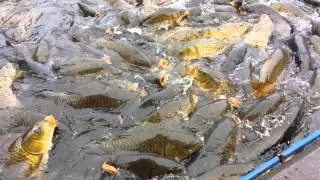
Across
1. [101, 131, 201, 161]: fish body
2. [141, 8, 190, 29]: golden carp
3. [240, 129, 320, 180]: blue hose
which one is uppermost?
[240, 129, 320, 180]: blue hose

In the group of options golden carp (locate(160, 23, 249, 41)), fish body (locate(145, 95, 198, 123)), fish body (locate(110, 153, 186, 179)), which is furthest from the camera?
golden carp (locate(160, 23, 249, 41))

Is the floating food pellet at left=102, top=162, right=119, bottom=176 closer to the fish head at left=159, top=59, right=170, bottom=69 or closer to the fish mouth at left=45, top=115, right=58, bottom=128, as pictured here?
the fish mouth at left=45, top=115, right=58, bottom=128

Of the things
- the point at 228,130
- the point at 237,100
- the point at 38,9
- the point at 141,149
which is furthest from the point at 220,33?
the point at 38,9

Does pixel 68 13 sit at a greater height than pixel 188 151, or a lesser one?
lesser

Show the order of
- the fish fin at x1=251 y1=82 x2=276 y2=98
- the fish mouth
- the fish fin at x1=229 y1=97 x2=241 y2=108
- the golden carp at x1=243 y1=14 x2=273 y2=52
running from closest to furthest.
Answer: the fish mouth < the fish fin at x1=229 y1=97 x2=241 y2=108 < the fish fin at x1=251 y1=82 x2=276 y2=98 < the golden carp at x1=243 y1=14 x2=273 y2=52

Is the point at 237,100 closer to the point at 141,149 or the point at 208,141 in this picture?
the point at 208,141

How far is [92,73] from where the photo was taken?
4938mm

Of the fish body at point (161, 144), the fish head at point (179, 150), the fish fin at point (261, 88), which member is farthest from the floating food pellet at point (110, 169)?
the fish fin at point (261, 88)

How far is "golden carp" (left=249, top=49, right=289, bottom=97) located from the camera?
4.60 metres

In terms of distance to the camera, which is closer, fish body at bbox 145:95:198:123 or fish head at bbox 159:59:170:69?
fish body at bbox 145:95:198:123

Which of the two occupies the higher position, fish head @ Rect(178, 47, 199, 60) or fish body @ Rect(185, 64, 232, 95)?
fish body @ Rect(185, 64, 232, 95)

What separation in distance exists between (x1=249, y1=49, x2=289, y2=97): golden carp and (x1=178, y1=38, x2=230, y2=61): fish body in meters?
0.53

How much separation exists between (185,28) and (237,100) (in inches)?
70.5

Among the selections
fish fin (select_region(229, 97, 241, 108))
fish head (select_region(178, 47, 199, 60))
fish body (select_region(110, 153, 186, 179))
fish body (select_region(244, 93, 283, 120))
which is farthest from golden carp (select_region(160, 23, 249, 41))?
fish body (select_region(110, 153, 186, 179))
